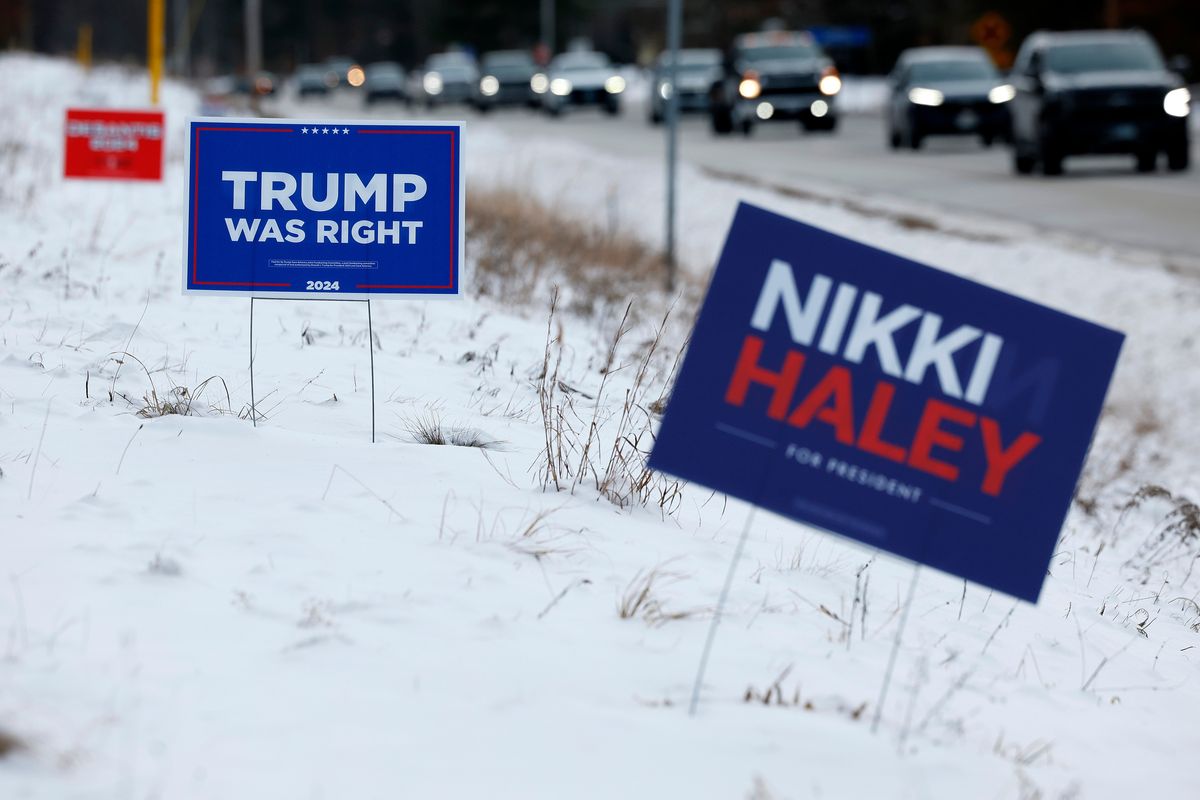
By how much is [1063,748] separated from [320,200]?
3014 millimetres

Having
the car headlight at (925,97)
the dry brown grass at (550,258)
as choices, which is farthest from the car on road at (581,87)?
the dry brown grass at (550,258)

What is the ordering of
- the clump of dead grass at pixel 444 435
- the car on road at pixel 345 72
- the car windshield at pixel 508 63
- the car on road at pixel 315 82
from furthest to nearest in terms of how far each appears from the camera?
the car on road at pixel 345 72, the car on road at pixel 315 82, the car windshield at pixel 508 63, the clump of dead grass at pixel 444 435

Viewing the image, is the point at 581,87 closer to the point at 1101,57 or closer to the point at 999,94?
the point at 999,94

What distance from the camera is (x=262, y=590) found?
4281 millimetres

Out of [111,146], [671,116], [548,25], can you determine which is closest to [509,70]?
[548,25]

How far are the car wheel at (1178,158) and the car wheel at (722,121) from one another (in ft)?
40.9

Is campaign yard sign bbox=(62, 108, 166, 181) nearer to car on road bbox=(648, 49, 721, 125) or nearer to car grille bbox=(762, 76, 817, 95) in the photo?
car grille bbox=(762, 76, 817, 95)

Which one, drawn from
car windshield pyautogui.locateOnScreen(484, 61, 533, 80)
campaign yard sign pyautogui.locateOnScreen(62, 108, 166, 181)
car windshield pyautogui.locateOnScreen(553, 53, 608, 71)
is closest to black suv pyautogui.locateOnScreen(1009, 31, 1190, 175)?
campaign yard sign pyautogui.locateOnScreen(62, 108, 166, 181)

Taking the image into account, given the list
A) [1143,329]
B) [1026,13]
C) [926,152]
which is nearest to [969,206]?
[1143,329]

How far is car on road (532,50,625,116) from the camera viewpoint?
1825 inches

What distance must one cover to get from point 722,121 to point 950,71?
20.0 feet

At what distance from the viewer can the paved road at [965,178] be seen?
17.8m

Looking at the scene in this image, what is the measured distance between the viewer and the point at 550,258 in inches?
495

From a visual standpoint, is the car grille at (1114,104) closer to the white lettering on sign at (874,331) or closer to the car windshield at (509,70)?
the white lettering on sign at (874,331)
